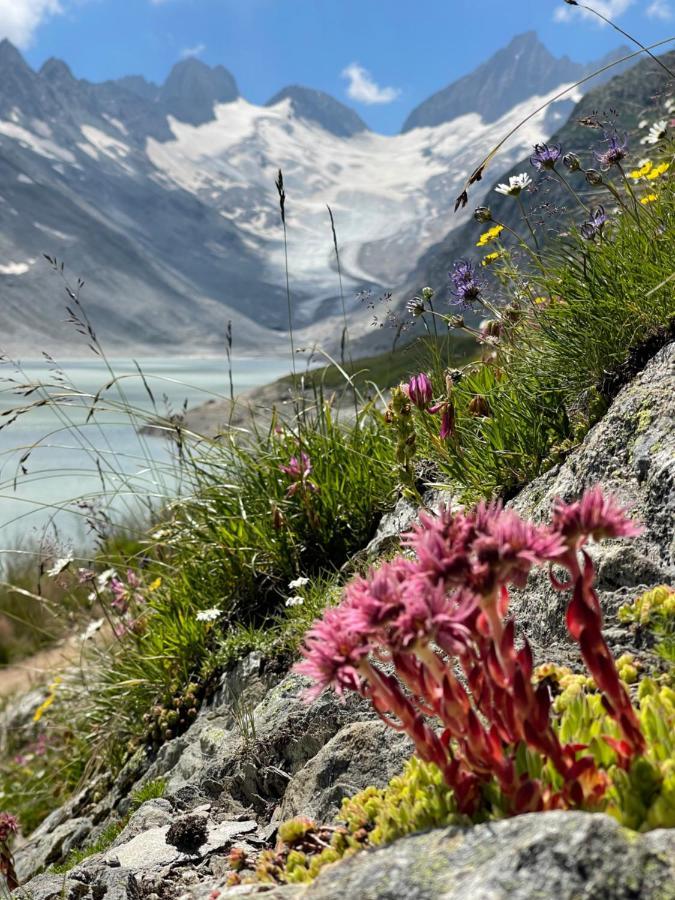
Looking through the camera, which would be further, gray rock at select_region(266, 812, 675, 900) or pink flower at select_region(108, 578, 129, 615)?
pink flower at select_region(108, 578, 129, 615)

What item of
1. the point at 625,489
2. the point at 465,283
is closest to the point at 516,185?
the point at 465,283

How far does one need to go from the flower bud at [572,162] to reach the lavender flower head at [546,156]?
3.1 inches

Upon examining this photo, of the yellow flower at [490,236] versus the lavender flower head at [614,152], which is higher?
the yellow flower at [490,236]

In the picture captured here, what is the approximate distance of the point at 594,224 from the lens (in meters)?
4.90

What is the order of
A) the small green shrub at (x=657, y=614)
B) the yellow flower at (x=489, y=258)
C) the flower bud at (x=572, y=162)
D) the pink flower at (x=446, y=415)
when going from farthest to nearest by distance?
the yellow flower at (x=489, y=258) < the flower bud at (x=572, y=162) < the pink flower at (x=446, y=415) < the small green shrub at (x=657, y=614)

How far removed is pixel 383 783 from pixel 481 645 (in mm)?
1784

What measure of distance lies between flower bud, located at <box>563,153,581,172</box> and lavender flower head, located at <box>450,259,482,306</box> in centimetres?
84

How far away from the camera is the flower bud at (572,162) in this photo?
4.84m

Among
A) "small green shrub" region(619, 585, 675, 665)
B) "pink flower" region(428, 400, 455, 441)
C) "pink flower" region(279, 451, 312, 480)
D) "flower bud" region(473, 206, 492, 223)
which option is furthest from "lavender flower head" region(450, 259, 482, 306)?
"small green shrub" region(619, 585, 675, 665)

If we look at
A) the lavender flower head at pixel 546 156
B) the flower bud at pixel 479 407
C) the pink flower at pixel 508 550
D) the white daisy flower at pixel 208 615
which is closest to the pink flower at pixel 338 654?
the pink flower at pixel 508 550

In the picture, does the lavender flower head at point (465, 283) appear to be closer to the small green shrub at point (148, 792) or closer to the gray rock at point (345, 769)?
the gray rock at point (345, 769)

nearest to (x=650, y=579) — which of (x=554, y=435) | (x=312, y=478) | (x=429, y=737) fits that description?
(x=554, y=435)

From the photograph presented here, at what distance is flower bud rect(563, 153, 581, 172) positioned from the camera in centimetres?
484

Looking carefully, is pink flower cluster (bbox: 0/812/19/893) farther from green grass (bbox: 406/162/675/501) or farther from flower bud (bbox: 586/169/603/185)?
flower bud (bbox: 586/169/603/185)
